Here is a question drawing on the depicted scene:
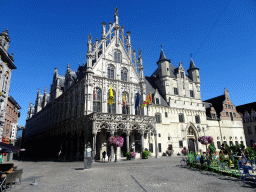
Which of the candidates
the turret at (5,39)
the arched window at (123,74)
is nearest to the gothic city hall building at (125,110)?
the arched window at (123,74)

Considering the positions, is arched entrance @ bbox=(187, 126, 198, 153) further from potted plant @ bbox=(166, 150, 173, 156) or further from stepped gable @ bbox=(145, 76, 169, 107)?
stepped gable @ bbox=(145, 76, 169, 107)

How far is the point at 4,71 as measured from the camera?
80.4ft

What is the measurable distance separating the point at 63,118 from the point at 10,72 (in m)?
12.4

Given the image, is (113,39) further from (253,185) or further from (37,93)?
(37,93)

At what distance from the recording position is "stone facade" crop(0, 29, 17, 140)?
23919 mm

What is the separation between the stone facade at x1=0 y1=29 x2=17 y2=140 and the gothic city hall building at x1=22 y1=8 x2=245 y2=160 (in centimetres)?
965

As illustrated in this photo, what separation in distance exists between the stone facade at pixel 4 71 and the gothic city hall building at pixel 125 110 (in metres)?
9.65

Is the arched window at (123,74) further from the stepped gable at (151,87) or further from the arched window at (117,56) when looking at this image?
the stepped gable at (151,87)

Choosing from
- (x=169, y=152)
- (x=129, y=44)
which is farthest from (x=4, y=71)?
(x=169, y=152)

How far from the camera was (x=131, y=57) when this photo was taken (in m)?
33.4

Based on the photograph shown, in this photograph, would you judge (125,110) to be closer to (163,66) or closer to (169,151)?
(169,151)

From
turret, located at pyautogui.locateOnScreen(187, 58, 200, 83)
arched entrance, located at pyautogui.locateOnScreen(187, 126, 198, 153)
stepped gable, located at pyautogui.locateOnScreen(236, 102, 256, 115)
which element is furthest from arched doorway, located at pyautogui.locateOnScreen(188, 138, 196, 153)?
stepped gable, located at pyautogui.locateOnScreen(236, 102, 256, 115)

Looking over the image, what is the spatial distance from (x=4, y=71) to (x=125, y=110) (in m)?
18.6

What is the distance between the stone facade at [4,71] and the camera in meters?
23.9
